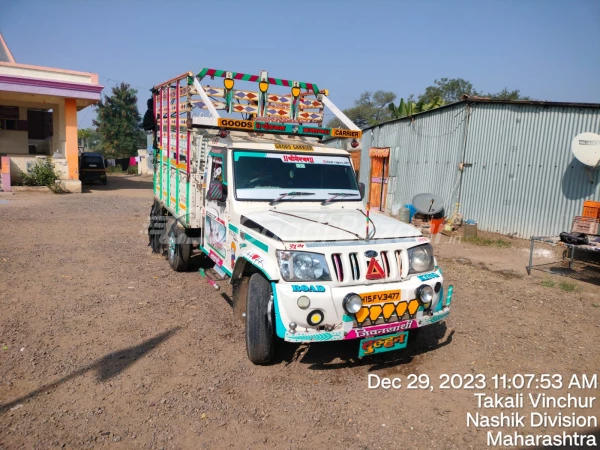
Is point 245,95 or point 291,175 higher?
point 245,95

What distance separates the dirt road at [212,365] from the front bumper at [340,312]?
0.58 metres

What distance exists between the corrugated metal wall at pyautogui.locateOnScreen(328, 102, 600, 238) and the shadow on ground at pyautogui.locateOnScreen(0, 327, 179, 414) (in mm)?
9694

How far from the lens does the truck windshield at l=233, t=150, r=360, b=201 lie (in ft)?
16.7

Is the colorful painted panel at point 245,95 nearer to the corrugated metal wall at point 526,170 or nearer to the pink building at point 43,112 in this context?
the corrugated metal wall at point 526,170

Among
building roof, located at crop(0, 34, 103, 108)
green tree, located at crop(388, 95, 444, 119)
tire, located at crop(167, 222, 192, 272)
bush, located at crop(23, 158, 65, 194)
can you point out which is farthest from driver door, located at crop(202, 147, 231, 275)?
building roof, located at crop(0, 34, 103, 108)

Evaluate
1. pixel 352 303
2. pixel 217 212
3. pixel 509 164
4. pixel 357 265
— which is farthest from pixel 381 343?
pixel 509 164

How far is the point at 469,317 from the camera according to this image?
5723mm

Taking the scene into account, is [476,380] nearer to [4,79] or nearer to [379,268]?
[379,268]

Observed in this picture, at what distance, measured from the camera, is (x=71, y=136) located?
19.7 meters

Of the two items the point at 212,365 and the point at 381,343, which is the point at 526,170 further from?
the point at 212,365

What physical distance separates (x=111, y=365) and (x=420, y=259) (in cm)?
311

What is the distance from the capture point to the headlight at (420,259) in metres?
4.10

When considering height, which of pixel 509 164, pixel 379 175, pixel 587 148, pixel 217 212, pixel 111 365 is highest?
pixel 587 148

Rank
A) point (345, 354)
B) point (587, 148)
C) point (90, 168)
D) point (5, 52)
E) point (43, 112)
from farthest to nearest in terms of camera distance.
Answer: point (5, 52), point (90, 168), point (43, 112), point (587, 148), point (345, 354)
